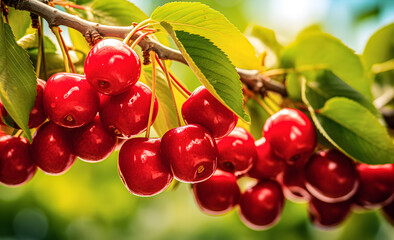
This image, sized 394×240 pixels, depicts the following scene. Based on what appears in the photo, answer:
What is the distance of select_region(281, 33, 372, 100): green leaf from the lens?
5.17ft

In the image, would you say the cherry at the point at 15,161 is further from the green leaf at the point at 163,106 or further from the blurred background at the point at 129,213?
the blurred background at the point at 129,213

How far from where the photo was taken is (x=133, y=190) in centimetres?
96

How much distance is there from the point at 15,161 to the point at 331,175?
38.8 inches

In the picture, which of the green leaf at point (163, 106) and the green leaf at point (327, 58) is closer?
the green leaf at point (163, 106)

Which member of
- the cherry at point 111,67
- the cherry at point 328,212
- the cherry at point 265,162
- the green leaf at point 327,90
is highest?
the cherry at point 111,67

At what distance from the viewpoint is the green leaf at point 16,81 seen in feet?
2.77

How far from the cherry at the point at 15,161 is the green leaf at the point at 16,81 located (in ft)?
0.79

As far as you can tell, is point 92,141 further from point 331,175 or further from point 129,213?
point 129,213

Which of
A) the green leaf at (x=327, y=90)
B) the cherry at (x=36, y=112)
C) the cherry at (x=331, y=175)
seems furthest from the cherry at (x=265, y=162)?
the cherry at (x=36, y=112)

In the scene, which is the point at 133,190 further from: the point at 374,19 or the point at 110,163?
the point at 110,163

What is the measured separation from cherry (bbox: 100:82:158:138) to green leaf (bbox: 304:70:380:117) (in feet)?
2.29

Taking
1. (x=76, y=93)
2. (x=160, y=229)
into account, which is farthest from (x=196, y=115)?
(x=160, y=229)

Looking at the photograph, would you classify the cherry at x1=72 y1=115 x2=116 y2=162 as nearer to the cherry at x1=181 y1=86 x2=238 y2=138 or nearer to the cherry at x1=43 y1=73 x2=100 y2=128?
the cherry at x1=43 y1=73 x2=100 y2=128

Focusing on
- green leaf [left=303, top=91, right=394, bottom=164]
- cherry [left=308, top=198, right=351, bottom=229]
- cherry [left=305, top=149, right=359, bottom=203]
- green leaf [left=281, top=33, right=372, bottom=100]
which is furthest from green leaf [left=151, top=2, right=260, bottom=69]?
cherry [left=308, top=198, right=351, bottom=229]
